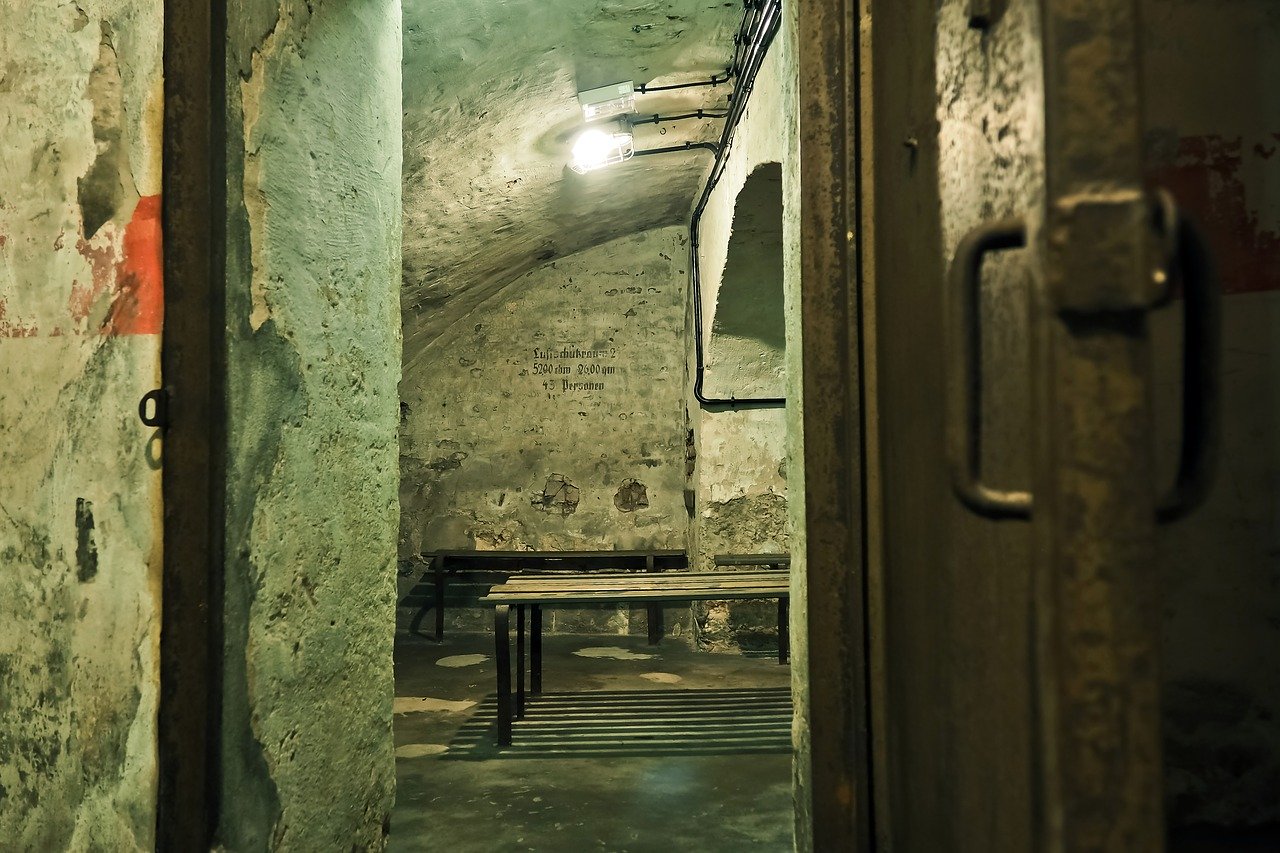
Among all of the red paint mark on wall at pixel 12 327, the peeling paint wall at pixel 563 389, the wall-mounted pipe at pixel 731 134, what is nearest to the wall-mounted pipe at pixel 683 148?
the wall-mounted pipe at pixel 731 134

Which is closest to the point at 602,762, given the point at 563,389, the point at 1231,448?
the point at 1231,448

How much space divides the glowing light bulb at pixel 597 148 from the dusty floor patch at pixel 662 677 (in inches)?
100

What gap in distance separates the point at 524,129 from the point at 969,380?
11.9 ft

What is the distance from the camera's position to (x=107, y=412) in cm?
146

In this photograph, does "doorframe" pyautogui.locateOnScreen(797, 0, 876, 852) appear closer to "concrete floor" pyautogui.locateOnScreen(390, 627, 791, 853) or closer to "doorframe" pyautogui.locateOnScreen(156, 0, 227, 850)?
"doorframe" pyautogui.locateOnScreen(156, 0, 227, 850)

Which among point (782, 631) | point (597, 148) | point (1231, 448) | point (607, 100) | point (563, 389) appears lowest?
point (782, 631)

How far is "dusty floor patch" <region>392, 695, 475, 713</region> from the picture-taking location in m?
4.03

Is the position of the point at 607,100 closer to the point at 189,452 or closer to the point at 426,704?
the point at 426,704

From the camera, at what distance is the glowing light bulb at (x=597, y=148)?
13.7ft

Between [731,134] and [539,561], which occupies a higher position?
[731,134]

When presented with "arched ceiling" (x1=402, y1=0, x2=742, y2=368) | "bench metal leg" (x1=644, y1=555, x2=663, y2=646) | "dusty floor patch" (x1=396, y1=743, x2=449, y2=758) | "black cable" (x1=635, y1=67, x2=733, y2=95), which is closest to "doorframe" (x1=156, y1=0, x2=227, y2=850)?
"arched ceiling" (x1=402, y1=0, x2=742, y2=368)

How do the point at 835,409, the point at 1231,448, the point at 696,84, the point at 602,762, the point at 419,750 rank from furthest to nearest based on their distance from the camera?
the point at 696,84 < the point at 419,750 < the point at 602,762 < the point at 835,409 < the point at 1231,448

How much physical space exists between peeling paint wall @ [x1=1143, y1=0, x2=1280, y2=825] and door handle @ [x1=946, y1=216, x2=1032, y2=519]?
1.53ft

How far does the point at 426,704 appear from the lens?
4.12 metres
